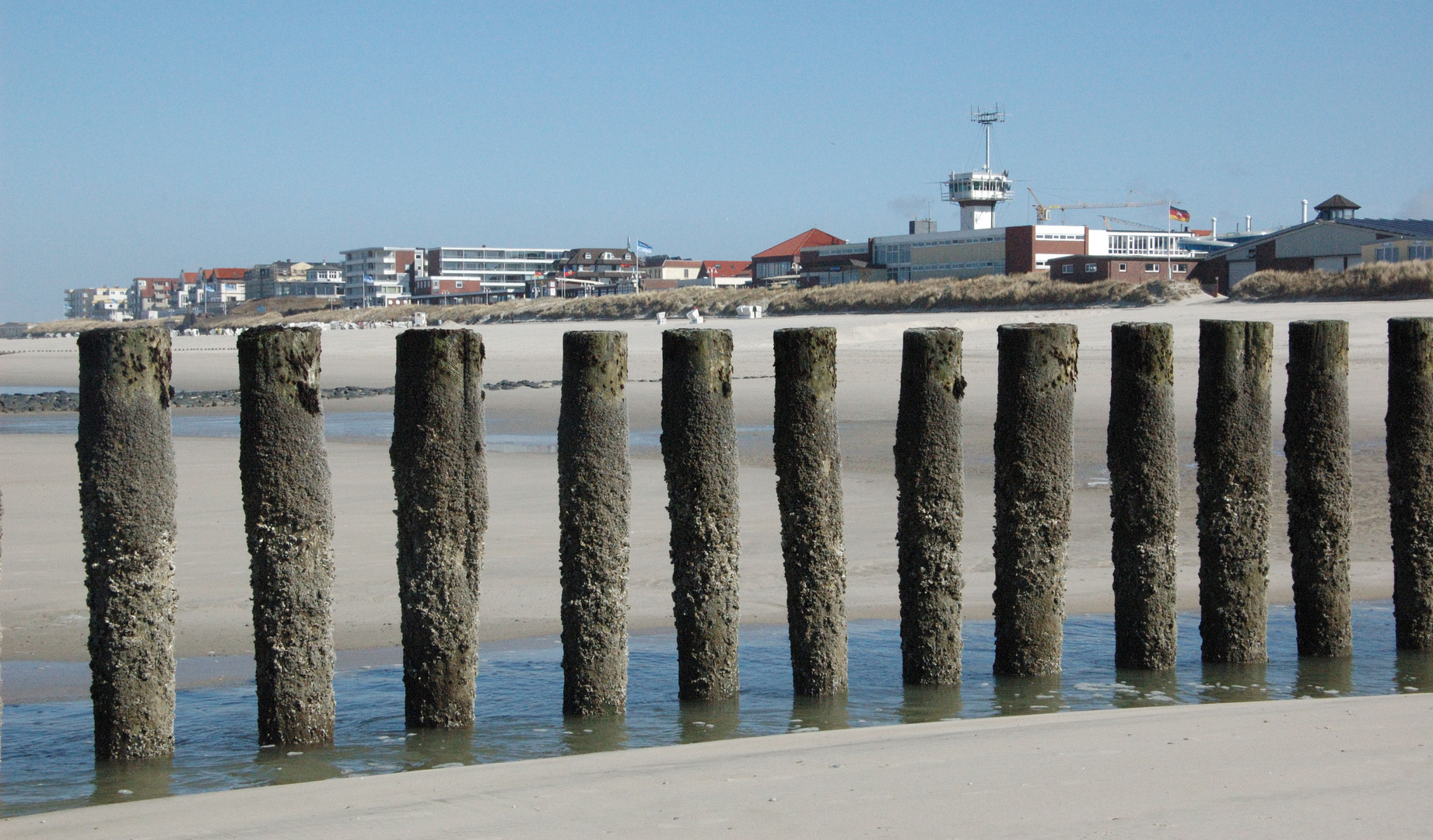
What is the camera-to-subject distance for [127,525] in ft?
18.2

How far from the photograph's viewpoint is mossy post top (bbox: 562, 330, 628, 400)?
6371 mm

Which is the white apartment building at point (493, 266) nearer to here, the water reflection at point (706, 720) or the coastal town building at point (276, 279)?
the coastal town building at point (276, 279)

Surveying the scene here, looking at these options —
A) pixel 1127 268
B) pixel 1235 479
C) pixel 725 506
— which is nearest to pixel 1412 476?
pixel 1235 479

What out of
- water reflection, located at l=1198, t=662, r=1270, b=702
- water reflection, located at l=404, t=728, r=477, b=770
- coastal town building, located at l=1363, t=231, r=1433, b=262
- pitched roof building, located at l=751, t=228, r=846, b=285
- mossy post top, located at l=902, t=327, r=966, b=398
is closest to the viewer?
water reflection, located at l=404, t=728, r=477, b=770

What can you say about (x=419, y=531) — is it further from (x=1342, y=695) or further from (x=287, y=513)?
(x=1342, y=695)

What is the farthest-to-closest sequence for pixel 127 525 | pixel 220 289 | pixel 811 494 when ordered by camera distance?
pixel 220 289, pixel 811 494, pixel 127 525

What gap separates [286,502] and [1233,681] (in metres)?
5.02

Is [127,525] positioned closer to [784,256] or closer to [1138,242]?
[1138,242]

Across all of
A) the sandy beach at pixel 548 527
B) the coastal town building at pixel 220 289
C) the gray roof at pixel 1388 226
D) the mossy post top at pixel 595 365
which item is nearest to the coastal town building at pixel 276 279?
the coastal town building at pixel 220 289

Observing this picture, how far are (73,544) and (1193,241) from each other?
3556 inches

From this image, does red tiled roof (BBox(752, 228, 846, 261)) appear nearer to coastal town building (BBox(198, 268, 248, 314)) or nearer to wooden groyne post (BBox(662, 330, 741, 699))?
coastal town building (BBox(198, 268, 248, 314))

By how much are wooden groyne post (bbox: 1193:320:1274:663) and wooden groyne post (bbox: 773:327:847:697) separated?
2.20 meters

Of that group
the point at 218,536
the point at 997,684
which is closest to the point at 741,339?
the point at 218,536

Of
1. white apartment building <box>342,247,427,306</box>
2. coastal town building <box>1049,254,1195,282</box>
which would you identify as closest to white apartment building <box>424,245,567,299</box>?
white apartment building <box>342,247,427,306</box>
